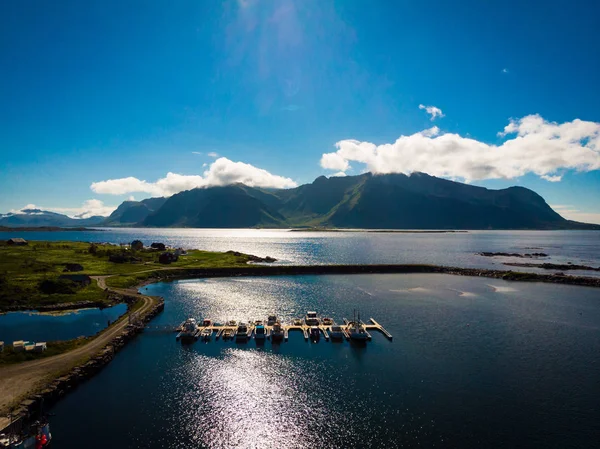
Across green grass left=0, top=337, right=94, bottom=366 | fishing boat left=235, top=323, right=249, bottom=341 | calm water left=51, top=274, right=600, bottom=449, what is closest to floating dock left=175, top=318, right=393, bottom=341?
fishing boat left=235, top=323, right=249, bottom=341

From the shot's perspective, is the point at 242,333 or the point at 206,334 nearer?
the point at 242,333

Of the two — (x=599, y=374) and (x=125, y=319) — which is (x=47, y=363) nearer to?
(x=125, y=319)

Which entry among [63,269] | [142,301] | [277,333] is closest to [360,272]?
[277,333]

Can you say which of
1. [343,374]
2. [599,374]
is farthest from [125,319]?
[599,374]

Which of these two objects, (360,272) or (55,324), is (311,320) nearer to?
(55,324)

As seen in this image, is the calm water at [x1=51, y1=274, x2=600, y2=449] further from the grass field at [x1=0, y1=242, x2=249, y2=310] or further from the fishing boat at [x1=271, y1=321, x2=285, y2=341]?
the grass field at [x1=0, y1=242, x2=249, y2=310]

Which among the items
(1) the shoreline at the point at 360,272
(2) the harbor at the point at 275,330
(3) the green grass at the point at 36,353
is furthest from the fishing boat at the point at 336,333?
(1) the shoreline at the point at 360,272

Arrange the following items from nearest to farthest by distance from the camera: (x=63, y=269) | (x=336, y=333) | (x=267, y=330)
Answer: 1. (x=336, y=333)
2. (x=267, y=330)
3. (x=63, y=269)
